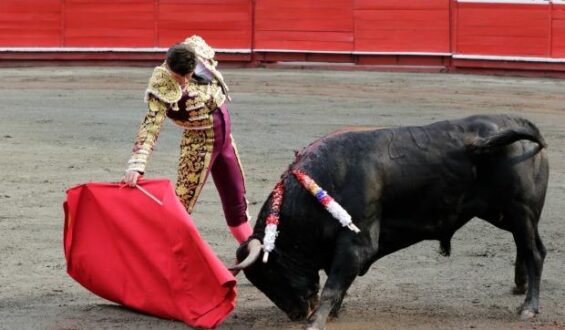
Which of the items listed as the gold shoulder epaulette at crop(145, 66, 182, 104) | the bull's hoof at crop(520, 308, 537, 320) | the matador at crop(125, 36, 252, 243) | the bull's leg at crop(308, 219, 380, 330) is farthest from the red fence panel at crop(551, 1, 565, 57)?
the bull's leg at crop(308, 219, 380, 330)

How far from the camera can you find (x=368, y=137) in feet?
17.0

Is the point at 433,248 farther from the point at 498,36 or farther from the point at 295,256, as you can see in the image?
the point at 498,36

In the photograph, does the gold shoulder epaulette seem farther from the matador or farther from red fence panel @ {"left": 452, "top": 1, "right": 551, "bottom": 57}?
red fence panel @ {"left": 452, "top": 1, "right": 551, "bottom": 57}

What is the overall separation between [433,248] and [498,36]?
9.71 meters

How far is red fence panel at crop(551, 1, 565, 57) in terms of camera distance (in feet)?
51.1

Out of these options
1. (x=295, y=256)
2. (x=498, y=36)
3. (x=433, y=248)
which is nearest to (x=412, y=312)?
(x=295, y=256)

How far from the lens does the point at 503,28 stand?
626 inches

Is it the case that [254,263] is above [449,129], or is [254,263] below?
below

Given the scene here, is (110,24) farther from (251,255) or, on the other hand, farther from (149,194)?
(251,255)

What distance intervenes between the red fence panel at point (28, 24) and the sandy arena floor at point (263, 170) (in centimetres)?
79

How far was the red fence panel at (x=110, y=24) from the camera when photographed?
16859 mm

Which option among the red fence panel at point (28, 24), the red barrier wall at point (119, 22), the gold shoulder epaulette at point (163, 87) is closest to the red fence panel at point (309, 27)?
the red barrier wall at point (119, 22)

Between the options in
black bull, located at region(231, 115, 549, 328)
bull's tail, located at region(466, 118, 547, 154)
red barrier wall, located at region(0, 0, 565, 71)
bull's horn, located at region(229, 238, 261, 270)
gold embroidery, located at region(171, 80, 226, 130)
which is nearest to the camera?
bull's horn, located at region(229, 238, 261, 270)

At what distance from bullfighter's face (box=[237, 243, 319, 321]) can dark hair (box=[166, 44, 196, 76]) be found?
34.3 inches
